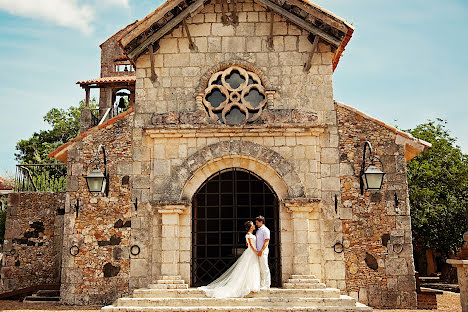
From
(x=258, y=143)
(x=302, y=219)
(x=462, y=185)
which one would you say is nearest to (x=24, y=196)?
(x=258, y=143)

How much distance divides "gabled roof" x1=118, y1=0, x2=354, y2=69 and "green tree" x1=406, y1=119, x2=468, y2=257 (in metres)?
12.4

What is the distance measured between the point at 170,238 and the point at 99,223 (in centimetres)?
152

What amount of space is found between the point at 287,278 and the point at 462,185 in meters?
14.7

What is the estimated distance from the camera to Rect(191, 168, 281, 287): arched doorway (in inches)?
354

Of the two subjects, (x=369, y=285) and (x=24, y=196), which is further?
(x=24, y=196)

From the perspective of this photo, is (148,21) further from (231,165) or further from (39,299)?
(39,299)

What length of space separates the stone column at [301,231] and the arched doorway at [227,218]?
1.54ft

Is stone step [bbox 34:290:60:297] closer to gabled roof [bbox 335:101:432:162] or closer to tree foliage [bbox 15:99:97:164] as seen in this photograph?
gabled roof [bbox 335:101:432:162]

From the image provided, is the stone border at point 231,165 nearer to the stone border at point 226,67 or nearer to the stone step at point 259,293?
the stone border at point 226,67

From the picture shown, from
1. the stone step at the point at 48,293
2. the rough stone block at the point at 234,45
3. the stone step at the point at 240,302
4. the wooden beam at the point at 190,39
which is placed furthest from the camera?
the stone step at the point at 48,293

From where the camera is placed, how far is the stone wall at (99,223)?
28.9 feet

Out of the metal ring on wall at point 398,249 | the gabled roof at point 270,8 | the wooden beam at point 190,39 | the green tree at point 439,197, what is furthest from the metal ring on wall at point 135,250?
the green tree at point 439,197

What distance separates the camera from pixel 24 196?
1254 cm

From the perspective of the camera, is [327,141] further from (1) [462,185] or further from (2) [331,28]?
(1) [462,185]
